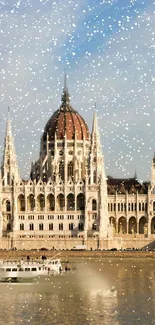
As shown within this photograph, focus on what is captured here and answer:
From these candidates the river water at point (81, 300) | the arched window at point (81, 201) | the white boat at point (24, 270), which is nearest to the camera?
the river water at point (81, 300)

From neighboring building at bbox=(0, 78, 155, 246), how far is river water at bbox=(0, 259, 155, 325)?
171 feet

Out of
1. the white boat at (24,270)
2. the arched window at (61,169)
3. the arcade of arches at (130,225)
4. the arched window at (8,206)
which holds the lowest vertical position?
the white boat at (24,270)

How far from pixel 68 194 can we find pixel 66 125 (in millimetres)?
19165

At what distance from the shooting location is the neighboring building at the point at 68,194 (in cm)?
15312

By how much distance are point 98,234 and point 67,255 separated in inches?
466

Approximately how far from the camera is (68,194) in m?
155

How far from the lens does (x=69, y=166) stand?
16712cm

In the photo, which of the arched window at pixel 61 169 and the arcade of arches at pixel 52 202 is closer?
the arcade of arches at pixel 52 202

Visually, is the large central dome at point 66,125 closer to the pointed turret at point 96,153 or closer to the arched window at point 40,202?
the pointed turret at point 96,153

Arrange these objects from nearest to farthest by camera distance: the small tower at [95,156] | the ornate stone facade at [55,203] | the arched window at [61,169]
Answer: the ornate stone facade at [55,203], the small tower at [95,156], the arched window at [61,169]

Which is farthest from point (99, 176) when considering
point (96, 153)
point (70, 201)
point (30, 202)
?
point (30, 202)

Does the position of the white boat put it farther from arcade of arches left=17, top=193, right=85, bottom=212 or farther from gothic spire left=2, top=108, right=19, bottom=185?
gothic spire left=2, top=108, right=19, bottom=185

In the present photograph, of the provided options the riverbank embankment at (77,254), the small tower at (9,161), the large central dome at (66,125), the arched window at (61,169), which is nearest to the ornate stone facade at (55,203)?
the small tower at (9,161)

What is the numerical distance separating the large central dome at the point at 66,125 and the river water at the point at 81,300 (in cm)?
6943
